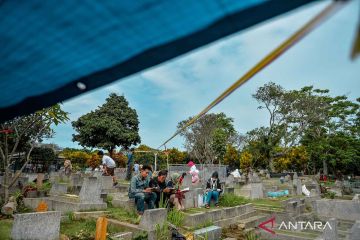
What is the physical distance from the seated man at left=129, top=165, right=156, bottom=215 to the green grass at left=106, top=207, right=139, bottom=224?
19cm

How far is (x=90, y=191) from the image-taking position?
7645mm

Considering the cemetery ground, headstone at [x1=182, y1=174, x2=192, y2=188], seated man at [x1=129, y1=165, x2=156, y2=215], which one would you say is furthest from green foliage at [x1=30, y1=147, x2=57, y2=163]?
seated man at [x1=129, y1=165, x2=156, y2=215]

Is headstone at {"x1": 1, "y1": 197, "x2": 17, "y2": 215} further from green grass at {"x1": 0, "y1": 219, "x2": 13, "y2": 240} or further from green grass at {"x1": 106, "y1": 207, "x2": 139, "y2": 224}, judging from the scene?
green grass at {"x1": 106, "y1": 207, "x2": 139, "y2": 224}

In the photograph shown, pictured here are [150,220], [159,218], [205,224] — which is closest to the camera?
[150,220]

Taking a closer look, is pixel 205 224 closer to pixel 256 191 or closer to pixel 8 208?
pixel 8 208

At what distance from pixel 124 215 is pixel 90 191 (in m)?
1.29

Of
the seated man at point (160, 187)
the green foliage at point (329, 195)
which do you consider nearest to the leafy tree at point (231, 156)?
the green foliage at point (329, 195)

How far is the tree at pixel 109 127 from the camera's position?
3178cm

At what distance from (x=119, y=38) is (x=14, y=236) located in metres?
4.05

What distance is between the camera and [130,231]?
595 centimetres

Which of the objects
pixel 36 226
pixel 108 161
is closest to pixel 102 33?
pixel 36 226

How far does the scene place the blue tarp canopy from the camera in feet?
4.37

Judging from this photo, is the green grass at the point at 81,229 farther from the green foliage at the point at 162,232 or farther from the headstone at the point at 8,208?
the headstone at the point at 8,208

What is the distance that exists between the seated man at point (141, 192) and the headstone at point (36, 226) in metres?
2.39
